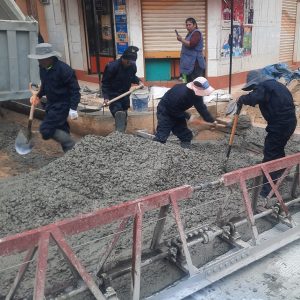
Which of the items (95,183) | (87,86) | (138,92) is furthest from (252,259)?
(87,86)

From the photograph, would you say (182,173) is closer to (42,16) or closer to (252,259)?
(252,259)

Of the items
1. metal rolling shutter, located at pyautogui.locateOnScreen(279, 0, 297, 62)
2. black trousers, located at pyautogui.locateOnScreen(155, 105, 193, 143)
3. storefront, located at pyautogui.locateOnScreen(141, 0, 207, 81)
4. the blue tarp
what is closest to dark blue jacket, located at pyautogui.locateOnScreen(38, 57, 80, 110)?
black trousers, located at pyautogui.locateOnScreen(155, 105, 193, 143)

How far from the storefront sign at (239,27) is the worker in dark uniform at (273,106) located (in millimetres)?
5131

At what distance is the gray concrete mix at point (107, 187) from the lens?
3.51 meters

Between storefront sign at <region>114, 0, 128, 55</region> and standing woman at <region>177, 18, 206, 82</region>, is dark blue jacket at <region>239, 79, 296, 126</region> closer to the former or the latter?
standing woman at <region>177, 18, 206, 82</region>

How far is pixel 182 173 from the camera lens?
445cm

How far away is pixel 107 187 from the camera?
4.20 meters

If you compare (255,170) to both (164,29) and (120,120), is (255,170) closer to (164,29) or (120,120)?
(120,120)

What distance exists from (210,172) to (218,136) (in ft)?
8.66

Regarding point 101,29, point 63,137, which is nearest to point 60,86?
point 63,137

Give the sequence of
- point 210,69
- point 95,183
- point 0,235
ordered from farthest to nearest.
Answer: point 210,69 → point 95,183 → point 0,235

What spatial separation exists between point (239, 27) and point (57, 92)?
637 centimetres

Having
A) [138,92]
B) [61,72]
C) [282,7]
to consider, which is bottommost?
[138,92]

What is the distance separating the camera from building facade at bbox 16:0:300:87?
29.5 feet
